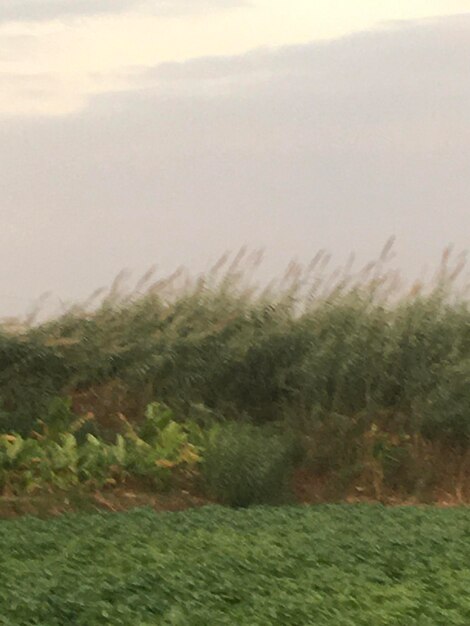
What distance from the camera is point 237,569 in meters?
5.52

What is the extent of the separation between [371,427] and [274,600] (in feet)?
17.7

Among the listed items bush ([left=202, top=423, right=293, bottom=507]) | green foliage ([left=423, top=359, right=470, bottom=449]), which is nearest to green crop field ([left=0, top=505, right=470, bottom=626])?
bush ([left=202, top=423, right=293, bottom=507])

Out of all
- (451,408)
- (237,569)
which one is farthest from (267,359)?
(237,569)

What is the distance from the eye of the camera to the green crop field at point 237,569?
482 centimetres

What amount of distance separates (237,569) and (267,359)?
5537mm

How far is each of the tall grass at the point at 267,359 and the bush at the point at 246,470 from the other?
1342 mm

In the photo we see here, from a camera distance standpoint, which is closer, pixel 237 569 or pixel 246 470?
pixel 237 569

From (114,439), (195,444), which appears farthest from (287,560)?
(114,439)

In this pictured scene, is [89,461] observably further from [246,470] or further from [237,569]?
[237,569]

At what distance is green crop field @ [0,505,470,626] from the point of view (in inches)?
190

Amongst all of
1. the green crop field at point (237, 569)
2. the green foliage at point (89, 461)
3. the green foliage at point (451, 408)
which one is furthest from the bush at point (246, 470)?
the green foliage at point (451, 408)

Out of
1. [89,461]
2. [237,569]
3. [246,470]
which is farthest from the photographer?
[89,461]

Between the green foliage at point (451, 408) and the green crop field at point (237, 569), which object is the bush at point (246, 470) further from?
the green foliage at point (451, 408)

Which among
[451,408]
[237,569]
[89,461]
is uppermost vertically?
[237,569]
